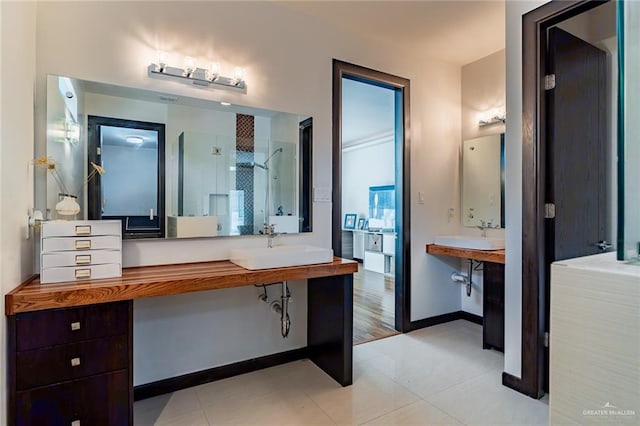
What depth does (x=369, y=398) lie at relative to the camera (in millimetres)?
2039

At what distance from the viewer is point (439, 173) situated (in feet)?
11.1

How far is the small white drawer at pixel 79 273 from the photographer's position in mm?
1529

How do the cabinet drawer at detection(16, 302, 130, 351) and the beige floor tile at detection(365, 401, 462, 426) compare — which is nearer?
the cabinet drawer at detection(16, 302, 130, 351)

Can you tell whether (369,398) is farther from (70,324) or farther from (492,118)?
(492,118)

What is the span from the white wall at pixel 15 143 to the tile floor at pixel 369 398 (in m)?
0.94

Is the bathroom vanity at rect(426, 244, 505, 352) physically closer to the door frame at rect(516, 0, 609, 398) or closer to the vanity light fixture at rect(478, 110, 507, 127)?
the door frame at rect(516, 0, 609, 398)

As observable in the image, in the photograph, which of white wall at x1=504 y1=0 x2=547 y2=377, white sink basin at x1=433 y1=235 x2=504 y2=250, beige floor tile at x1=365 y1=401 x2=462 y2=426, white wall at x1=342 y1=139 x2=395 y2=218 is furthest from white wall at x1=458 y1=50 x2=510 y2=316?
white wall at x1=342 y1=139 x2=395 y2=218

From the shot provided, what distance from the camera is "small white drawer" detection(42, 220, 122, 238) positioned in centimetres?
155

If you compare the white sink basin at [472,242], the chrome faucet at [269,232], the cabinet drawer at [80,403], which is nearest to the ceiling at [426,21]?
the chrome faucet at [269,232]

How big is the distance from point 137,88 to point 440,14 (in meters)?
2.28

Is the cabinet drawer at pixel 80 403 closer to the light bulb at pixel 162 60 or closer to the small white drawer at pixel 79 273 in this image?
the small white drawer at pixel 79 273

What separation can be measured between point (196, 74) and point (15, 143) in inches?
41.9

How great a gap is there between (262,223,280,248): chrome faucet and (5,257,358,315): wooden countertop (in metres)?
0.36

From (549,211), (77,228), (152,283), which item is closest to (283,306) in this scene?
(152,283)
